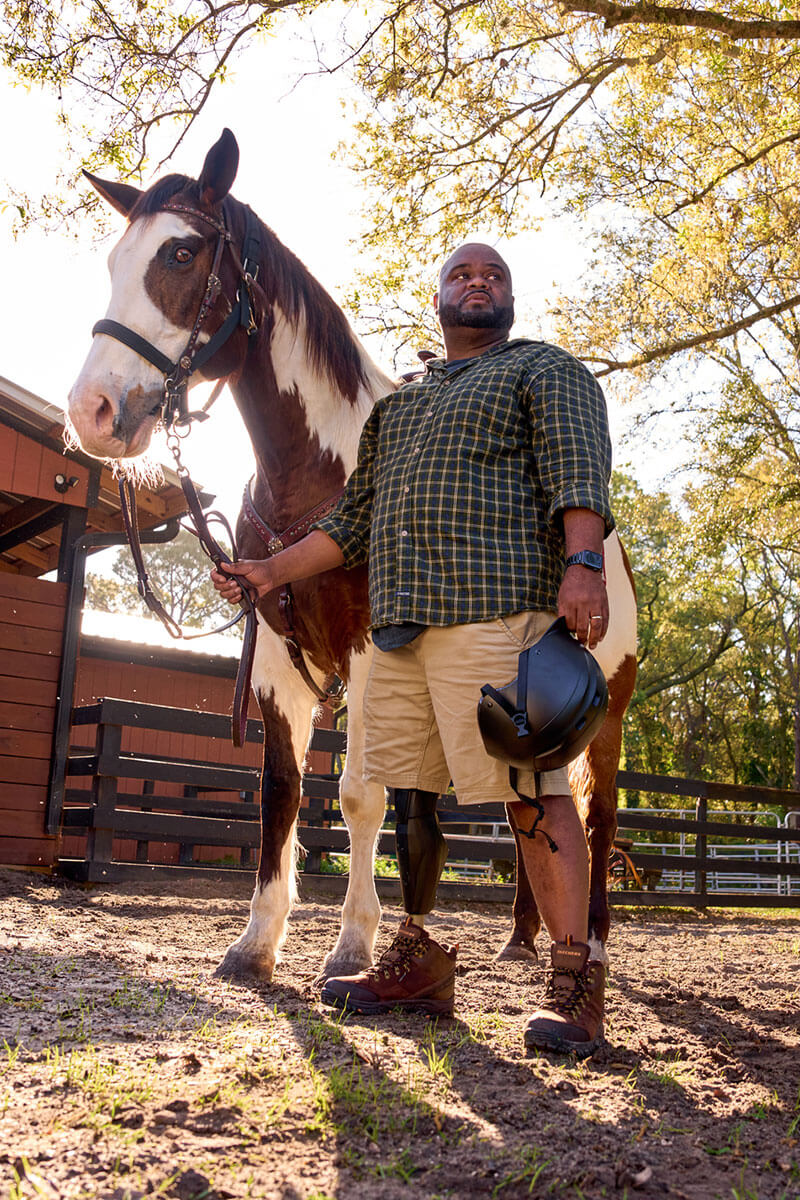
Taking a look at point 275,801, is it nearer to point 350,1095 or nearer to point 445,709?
point 445,709

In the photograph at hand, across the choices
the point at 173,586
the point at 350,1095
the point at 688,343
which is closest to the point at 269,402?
the point at 350,1095

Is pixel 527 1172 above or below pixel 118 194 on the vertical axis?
below

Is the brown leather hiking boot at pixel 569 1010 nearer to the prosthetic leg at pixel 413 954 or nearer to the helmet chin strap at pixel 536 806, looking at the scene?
the helmet chin strap at pixel 536 806

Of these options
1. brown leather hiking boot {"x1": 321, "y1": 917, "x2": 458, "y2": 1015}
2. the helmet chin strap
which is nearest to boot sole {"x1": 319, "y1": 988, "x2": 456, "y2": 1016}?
brown leather hiking boot {"x1": 321, "y1": 917, "x2": 458, "y2": 1015}

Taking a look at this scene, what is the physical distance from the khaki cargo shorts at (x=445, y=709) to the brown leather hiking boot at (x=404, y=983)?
450 mm

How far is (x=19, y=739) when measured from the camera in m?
7.42

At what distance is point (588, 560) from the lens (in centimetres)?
240

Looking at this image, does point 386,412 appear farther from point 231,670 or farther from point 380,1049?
point 231,670

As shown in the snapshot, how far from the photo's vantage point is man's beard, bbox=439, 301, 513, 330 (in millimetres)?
2865

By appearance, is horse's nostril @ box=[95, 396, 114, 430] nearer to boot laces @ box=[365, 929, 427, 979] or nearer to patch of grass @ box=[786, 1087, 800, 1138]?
boot laces @ box=[365, 929, 427, 979]

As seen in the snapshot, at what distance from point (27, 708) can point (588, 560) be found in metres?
6.11

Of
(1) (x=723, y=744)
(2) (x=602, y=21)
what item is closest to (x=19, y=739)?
(2) (x=602, y=21)

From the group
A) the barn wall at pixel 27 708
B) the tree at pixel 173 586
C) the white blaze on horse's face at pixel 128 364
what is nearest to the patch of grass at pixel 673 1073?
the white blaze on horse's face at pixel 128 364

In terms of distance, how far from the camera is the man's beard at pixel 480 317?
2.87m
